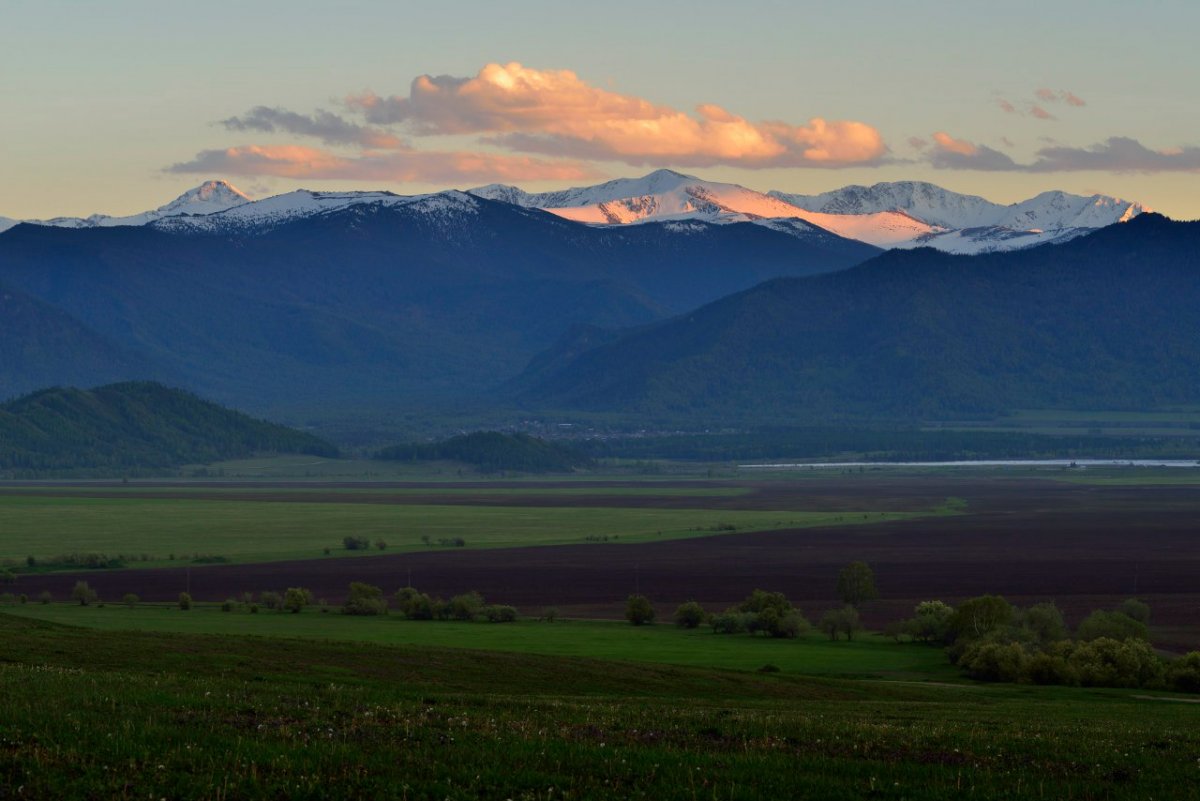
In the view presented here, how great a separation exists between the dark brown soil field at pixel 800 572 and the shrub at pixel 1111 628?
3.48 meters

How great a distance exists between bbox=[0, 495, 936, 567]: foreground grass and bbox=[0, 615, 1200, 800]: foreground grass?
10938 cm

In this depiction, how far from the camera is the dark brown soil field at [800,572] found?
110938mm

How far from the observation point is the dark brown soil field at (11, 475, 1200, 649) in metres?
111

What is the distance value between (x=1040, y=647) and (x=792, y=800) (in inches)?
2209

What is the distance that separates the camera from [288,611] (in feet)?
324

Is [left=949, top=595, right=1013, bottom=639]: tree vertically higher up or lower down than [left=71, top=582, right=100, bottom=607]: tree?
higher up

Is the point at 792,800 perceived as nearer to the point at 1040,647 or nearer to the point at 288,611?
the point at 1040,647

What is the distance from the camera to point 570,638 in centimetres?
8488

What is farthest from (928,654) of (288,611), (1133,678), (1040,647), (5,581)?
(5,581)

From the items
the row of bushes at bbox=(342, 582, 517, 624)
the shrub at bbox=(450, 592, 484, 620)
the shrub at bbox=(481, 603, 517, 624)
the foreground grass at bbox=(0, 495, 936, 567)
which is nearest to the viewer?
the shrub at bbox=(481, 603, 517, 624)

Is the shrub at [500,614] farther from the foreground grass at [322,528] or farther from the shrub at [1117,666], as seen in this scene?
the foreground grass at [322,528]

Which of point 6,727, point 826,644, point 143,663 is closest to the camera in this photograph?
point 6,727

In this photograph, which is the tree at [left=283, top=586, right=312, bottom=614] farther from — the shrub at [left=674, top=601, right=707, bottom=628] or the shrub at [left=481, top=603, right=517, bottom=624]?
the shrub at [left=674, top=601, right=707, bottom=628]

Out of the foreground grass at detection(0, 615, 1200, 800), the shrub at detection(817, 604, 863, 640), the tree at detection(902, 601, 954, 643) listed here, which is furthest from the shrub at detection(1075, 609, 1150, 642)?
the foreground grass at detection(0, 615, 1200, 800)
